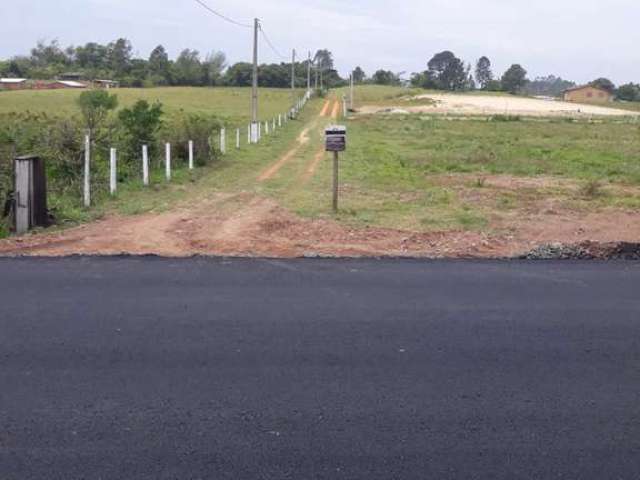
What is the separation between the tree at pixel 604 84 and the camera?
18588 centimetres

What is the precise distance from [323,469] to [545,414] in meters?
1.59

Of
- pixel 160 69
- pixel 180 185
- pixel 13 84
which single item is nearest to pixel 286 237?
pixel 180 185

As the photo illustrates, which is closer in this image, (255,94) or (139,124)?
(139,124)

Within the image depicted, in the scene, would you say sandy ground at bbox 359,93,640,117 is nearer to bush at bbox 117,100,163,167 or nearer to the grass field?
the grass field

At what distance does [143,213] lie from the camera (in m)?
15.2

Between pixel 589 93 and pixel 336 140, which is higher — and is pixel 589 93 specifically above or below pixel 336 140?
above

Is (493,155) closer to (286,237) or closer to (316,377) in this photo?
(286,237)

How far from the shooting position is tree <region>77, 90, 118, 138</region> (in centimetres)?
2075

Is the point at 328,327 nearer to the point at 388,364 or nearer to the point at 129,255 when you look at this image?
the point at 388,364

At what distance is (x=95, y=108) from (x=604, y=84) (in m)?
182

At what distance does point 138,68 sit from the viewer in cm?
13638

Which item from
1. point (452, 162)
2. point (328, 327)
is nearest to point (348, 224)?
point (328, 327)

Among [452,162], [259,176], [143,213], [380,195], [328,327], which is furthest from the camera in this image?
[452,162]

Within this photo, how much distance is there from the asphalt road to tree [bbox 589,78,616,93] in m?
188
